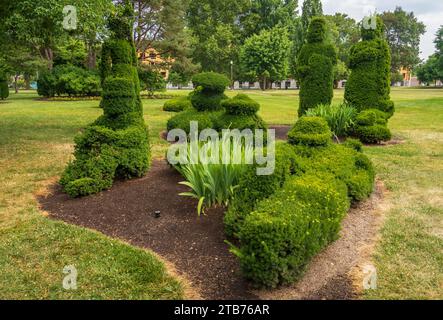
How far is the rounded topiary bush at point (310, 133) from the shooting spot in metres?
6.39

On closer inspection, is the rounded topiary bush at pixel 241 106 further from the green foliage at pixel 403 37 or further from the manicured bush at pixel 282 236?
the green foliage at pixel 403 37

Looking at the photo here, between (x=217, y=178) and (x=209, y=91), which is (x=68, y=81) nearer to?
(x=209, y=91)

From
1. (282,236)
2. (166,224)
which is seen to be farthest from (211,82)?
(282,236)

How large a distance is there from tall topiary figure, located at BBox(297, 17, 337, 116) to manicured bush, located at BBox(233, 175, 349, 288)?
9.45 m

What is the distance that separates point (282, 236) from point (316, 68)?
417 inches

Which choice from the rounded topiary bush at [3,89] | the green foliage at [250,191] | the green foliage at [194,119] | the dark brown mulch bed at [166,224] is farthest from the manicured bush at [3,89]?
the green foliage at [250,191]

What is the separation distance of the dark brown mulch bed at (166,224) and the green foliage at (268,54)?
45.5 meters

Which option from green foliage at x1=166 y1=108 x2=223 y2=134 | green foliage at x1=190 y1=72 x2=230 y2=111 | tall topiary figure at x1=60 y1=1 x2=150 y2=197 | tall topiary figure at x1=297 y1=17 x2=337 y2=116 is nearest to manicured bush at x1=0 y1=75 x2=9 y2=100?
green foliage at x1=166 y1=108 x2=223 y2=134

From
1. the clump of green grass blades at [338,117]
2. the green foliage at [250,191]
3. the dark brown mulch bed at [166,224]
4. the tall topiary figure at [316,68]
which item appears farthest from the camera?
the tall topiary figure at [316,68]

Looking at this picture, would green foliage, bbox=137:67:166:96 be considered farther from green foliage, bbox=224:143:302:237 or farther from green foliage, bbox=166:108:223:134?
green foliage, bbox=224:143:302:237

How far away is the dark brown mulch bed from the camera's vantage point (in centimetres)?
427

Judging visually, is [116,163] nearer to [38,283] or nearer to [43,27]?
[38,283]

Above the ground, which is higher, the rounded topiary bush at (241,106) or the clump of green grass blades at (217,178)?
the rounded topiary bush at (241,106)

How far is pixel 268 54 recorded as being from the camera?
165 feet
